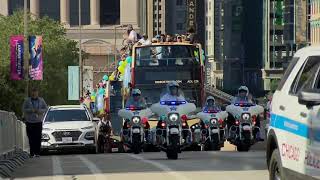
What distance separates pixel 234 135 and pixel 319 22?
7884 centimetres

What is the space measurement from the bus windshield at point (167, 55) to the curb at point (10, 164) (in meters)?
10.6

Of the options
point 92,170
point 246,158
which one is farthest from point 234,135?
point 92,170

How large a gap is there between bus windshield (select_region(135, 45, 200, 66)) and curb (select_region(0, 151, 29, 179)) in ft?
34.7

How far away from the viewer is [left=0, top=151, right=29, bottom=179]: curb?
17.2 metres

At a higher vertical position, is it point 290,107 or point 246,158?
point 290,107

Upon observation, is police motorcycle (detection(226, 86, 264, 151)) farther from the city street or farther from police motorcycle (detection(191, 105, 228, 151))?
the city street

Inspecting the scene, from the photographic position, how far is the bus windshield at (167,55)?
3384cm

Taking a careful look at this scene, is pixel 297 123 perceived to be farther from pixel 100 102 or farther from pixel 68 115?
pixel 100 102

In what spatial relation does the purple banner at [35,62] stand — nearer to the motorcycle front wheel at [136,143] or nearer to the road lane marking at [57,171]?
the motorcycle front wheel at [136,143]

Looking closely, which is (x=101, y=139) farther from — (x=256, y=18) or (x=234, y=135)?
(x=256, y=18)

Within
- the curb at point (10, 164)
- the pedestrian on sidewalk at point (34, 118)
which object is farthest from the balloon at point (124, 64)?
the curb at point (10, 164)

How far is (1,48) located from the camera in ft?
265

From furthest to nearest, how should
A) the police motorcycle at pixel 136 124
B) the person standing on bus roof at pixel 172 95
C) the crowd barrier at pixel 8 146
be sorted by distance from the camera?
the police motorcycle at pixel 136 124, the person standing on bus roof at pixel 172 95, the crowd barrier at pixel 8 146

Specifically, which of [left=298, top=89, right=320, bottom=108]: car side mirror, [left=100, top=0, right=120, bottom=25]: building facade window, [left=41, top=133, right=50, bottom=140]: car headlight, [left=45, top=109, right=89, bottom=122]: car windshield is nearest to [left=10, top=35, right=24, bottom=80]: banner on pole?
[left=45, top=109, right=89, bottom=122]: car windshield
